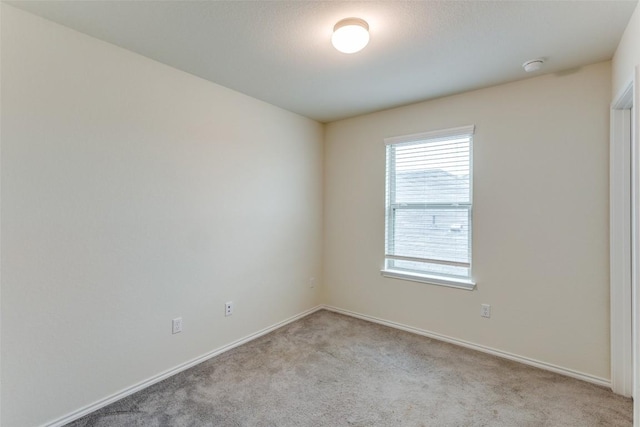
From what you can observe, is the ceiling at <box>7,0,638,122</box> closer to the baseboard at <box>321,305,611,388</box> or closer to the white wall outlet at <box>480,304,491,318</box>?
the white wall outlet at <box>480,304,491,318</box>

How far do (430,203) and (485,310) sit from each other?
1122 mm

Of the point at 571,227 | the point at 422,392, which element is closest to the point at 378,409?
the point at 422,392

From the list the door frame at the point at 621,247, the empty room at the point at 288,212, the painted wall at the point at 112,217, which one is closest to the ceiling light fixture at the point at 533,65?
the empty room at the point at 288,212

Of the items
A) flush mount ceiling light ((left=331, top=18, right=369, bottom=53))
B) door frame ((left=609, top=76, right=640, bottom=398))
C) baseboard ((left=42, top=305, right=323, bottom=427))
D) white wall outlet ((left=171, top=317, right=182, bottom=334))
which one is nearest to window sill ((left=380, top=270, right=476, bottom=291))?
door frame ((left=609, top=76, right=640, bottom=398))

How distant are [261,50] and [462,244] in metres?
2.45

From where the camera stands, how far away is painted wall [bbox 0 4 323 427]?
1.69 meters

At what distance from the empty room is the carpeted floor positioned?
17 millimetres

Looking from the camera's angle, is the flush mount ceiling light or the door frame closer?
the flush mount ceiling light

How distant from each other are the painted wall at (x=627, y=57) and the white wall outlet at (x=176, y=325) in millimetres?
3423

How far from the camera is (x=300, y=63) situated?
2279 millimetres

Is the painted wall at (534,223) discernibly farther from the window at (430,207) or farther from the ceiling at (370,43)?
the ceiling at (370,43)

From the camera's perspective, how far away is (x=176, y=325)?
2404mm

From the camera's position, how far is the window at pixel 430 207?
288 cm

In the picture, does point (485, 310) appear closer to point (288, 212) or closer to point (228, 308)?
point (288, 212)
